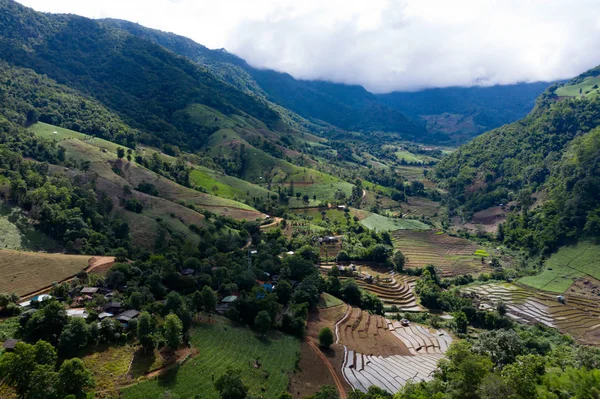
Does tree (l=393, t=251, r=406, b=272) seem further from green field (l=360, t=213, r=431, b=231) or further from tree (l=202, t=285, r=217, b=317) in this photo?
tree (l=202, t=285, r=217, b=317)

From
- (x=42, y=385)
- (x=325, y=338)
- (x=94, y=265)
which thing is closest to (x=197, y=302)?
(x=325, y=338)

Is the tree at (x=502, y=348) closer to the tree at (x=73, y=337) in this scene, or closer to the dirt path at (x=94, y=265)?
the tree at (x=73, y=337)

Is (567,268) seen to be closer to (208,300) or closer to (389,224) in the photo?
(389,224)

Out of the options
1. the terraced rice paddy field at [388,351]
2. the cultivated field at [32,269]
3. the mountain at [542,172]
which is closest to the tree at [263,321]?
the terraced rice paddy field at [388,351]

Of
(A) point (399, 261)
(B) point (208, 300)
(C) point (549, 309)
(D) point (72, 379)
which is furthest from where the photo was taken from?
(A) point (399, 261)

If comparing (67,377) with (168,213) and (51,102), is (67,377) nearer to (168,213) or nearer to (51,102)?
(168,213)

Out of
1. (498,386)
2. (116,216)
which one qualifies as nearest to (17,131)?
(116,216)

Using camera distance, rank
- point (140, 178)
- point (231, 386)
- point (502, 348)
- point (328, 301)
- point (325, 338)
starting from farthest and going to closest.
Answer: point (140, 178), point (328, 301), point (325, 338), point (502, 348), point (231, 386)
